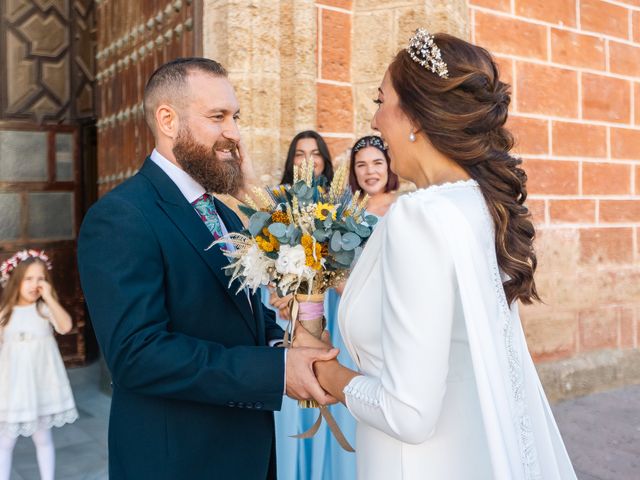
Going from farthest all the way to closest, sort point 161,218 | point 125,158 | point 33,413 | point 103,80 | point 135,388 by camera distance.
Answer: point 103,80
point 125,158
point 33,413
point 161,218
point 135,388

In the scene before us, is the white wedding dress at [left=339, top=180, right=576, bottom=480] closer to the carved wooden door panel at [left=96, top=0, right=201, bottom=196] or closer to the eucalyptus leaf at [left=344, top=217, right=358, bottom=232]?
the eucalyptus leaf at [left=344, top=217, right=358, bottom=232]

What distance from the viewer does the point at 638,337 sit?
6.13 meters

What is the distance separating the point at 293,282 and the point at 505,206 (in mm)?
642

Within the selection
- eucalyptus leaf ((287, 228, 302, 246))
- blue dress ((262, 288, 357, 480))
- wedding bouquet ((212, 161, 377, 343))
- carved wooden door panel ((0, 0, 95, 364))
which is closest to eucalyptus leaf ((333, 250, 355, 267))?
wedding bouquet ((212, 161, 377, 343))

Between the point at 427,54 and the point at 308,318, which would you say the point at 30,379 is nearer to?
the point at 308,318

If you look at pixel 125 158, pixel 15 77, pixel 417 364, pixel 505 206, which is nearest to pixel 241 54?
pixel 125 158

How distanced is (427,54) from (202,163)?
74 cm

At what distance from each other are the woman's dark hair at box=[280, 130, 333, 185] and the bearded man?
78.4 inches

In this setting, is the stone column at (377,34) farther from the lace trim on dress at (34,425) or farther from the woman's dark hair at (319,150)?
the lace trim on dress at (34,425)

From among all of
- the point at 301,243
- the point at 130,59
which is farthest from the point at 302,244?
the point at 130,59

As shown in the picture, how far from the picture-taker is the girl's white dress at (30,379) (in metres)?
3.69

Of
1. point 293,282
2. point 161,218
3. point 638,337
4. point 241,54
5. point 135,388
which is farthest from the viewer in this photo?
point 638,337

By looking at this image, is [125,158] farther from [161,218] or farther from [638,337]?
[638,337]

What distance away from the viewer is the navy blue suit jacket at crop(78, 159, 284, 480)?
1598mm
